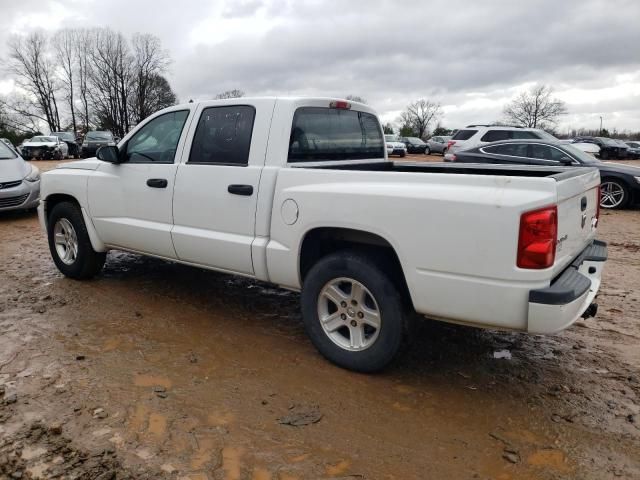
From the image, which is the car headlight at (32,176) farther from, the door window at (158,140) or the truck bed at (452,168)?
the truck bed at (452,168)

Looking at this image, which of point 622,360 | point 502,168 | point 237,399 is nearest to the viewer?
point 237,399

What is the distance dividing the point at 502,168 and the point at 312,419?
252 cm

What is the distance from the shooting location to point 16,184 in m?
9.73

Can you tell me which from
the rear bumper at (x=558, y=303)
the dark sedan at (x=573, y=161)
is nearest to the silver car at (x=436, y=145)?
the dark sedan at (x=573, y=161)

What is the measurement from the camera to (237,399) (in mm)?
3236

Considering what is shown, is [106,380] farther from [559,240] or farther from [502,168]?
[502,168]

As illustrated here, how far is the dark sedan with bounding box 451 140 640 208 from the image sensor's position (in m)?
10.6

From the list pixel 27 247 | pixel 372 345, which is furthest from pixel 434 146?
pixel 372 345

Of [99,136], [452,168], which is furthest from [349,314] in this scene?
[99,136]

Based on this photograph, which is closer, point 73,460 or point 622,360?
point 73,460

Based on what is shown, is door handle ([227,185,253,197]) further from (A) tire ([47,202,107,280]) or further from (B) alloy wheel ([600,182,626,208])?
(B) alloy wheel ([600,182,626,208])

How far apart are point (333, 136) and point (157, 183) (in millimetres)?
1565

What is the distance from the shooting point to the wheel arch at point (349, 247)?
339 cm

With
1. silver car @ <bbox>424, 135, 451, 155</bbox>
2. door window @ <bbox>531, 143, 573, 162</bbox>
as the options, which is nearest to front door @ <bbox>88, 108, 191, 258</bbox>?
door window @ <bbox>531, 143, 573, 162</bbox>
